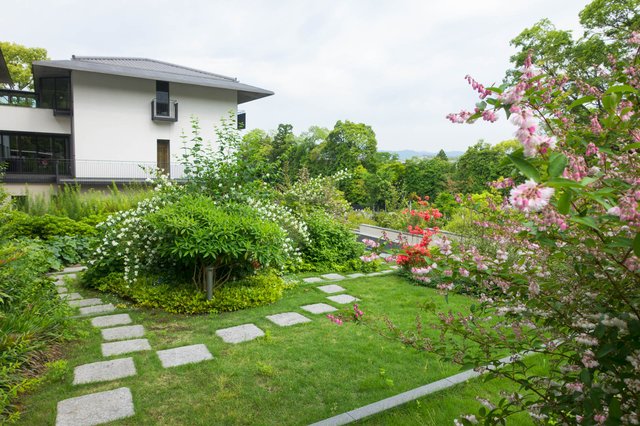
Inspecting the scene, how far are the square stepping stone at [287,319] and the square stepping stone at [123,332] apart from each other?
1.41 m

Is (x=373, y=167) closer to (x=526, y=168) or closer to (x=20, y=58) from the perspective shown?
(x=20, y=58)

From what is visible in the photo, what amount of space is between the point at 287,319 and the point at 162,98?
14.5 metres

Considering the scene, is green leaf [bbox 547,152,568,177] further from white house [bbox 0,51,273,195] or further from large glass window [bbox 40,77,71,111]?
large glass window [bbox 40,77,71,111]

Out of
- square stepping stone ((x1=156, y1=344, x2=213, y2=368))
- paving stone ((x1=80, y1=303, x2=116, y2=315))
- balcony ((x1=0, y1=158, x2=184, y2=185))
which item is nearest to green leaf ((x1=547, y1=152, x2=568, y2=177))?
square stepping stone ((x1=156, y1=344, x2=213, y2=368))

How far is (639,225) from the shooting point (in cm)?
93

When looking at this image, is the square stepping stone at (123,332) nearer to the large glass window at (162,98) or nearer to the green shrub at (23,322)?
the green shrub at (23,322)

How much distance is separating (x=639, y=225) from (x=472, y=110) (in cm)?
59

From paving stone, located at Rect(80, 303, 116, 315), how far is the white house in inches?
429

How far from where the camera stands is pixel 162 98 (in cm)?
1590

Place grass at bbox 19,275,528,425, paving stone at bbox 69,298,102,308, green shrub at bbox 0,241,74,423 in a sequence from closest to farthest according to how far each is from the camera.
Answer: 1. grass at bbox 19,275,528,425
2. green shrub at bbox 0,241,74,423
3. paving stone at bbox 69,298,102,308

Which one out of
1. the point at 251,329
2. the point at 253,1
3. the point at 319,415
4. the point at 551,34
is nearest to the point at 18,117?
the point at 253,1

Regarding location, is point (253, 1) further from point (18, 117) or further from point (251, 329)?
point (18, 117)

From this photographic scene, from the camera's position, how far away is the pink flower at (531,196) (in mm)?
784

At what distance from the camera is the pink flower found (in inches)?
30.9
